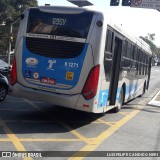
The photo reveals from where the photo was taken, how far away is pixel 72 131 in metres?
8.88

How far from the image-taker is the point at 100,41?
8945mm

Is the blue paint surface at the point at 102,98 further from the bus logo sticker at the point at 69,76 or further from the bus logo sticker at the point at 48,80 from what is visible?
the bus logo sticker at the point at 48,80

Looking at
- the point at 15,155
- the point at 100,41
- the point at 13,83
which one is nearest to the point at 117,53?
the point at 100,41

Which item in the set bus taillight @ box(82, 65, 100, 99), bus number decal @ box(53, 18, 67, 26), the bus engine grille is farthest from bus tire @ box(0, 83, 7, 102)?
bus taillight @ box(82, 65, 100, 99)

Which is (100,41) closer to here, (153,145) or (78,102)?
(78,102)

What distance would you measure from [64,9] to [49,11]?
40 centimetres

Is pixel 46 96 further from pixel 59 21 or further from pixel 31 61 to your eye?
pixel 59 21

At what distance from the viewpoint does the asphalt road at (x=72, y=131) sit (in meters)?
7.21

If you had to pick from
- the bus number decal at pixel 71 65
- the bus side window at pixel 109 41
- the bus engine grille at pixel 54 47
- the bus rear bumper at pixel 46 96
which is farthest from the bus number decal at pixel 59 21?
the bus rear bumper at pixel 46 96

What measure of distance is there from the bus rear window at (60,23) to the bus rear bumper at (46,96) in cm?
149

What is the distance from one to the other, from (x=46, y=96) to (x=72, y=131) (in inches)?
43.0

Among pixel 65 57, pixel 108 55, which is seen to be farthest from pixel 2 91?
pixel 108 55

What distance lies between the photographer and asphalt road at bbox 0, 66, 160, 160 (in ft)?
23.7

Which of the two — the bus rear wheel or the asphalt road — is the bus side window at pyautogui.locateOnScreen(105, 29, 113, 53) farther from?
the bus rear wheel
